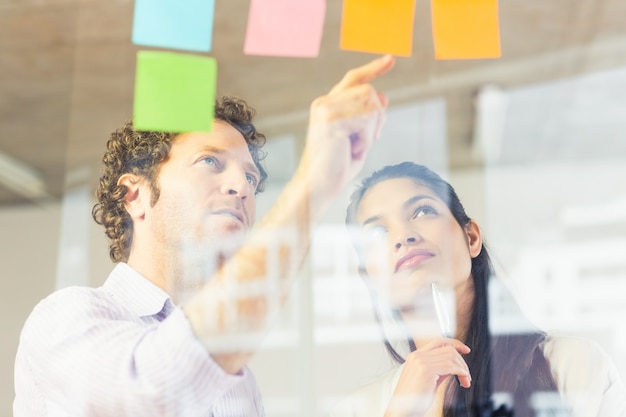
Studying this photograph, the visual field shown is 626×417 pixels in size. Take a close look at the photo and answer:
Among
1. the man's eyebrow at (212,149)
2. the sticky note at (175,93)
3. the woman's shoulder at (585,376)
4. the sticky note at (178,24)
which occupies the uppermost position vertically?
the sticky note at (178,24)

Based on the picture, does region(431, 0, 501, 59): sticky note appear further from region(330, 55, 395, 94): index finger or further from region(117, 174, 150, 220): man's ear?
region(117, 174, 150, 220): man's ear

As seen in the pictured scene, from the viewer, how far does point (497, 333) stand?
1166mm

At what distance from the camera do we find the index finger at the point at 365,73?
41.0 inches

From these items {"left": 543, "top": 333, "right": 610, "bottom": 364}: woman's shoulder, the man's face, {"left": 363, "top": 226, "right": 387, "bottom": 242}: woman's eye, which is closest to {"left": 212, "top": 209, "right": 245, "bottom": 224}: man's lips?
the man's face

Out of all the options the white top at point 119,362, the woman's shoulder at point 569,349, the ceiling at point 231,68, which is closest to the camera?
the white top at point 119,362

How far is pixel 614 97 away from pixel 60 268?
1.94 metres

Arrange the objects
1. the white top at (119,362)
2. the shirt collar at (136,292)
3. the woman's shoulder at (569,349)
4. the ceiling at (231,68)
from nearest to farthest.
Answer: the white top at (119,362) → the shirt collar at (136,292) → the woman's shoulder at (569,349) → the ceiling at (231,68)

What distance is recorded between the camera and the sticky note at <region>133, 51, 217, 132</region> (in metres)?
1.10

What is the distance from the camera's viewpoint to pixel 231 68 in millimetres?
1376

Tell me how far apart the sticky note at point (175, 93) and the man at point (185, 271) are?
20 mm

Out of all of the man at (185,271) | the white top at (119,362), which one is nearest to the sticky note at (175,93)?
the man at (185,271)

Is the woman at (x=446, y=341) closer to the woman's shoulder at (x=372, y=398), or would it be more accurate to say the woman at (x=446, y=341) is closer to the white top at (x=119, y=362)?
the woman's shoulder at (x=372, y=398)

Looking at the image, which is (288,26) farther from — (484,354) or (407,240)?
(484,354)

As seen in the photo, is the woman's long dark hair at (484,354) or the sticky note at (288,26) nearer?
the woman's long dark hair at (484,354)
